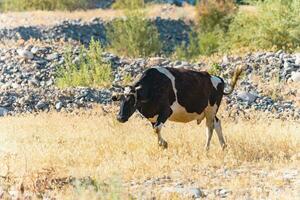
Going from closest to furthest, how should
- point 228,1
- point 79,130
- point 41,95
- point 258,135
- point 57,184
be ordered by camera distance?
point 57,184 < point 258,135 < point 79,130 < point 41,95 < point 228,1

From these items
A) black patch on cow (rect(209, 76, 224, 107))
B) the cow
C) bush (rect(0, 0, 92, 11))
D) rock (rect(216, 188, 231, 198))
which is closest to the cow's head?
the cow

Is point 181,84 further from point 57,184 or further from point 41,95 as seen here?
point 41,95

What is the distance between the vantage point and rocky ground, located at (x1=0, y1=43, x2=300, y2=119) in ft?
62.4

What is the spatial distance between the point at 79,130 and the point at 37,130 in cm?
93

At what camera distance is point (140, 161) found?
34.7ft

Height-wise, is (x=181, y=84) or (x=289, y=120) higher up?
(x=181, y=84)

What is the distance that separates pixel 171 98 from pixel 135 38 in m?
21.1

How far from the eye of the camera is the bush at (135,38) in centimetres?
3262

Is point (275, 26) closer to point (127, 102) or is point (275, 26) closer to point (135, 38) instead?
point (135, 38)

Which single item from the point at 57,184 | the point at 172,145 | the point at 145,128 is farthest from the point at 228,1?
the point at 57,184

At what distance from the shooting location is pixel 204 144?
12625mm

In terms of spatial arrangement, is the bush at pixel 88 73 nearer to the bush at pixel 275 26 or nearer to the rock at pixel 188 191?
the bush at pixel 275 26

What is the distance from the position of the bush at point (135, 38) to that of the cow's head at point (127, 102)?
68.2ft

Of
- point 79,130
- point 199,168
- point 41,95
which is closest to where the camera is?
point 199,168
